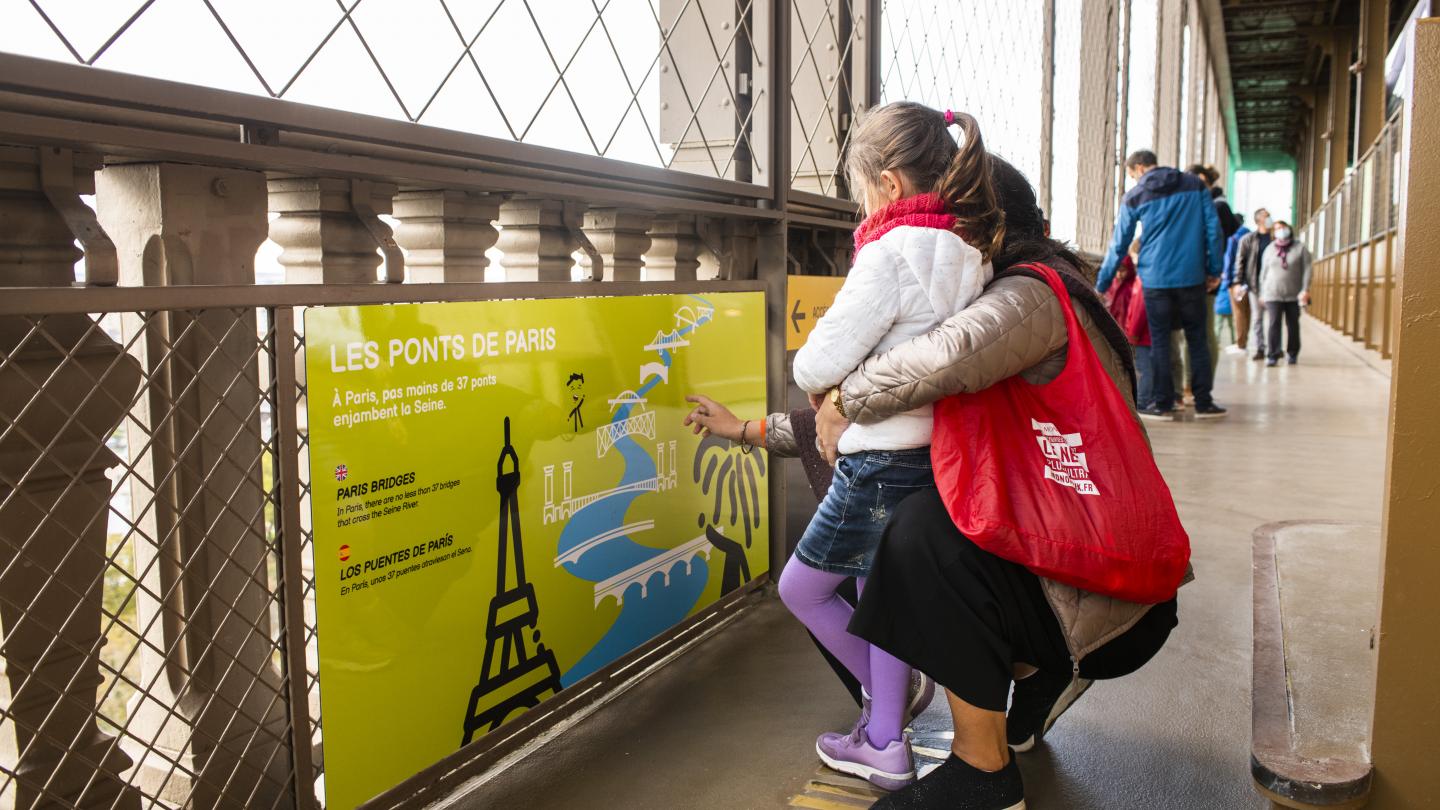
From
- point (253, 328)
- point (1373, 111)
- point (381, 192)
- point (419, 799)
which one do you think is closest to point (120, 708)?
point (419, 799)

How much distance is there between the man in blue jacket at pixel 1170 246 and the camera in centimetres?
656

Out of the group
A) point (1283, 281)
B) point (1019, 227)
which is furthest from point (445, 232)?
point (1283, 281)

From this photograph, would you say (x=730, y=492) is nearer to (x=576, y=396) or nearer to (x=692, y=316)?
(x=692, y=316)

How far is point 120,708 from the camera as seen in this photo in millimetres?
1786

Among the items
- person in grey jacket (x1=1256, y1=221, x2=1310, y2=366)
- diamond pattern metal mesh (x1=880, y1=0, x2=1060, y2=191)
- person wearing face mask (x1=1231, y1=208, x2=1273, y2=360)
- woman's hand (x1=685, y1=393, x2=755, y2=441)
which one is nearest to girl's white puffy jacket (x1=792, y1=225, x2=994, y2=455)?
woman's hand (x1=685, y1=393, x2=755, y2=441)

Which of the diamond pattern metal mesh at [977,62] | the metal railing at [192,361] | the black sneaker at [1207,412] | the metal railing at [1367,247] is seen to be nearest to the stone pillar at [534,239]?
the metal railing at [192,361]

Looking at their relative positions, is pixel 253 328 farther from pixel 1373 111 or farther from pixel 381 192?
pixel 1373 111

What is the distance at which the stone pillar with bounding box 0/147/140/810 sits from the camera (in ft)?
4.72

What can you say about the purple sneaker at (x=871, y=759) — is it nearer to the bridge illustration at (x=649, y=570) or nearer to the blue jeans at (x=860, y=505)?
the blue jeans at (x=860, y=505)

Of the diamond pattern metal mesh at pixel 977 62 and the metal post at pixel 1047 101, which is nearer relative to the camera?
the diamond pattern metal mesh at pixel 977 62

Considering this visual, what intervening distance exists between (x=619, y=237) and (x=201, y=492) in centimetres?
133

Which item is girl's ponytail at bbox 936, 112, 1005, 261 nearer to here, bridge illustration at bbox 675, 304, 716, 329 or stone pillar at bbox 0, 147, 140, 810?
bridge illustration at bbox 675, 304, 716, 329

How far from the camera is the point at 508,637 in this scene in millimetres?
2158

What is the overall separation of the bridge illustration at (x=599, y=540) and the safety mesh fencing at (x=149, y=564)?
0.59 m
